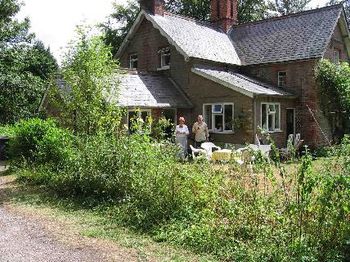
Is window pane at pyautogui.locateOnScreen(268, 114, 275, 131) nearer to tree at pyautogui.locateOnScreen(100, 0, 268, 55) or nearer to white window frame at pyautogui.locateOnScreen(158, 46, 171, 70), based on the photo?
white window frame at pyautogui.locateOnScreen(158, 46, 171, 70)

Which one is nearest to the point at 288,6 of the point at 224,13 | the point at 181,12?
the point at 181,12

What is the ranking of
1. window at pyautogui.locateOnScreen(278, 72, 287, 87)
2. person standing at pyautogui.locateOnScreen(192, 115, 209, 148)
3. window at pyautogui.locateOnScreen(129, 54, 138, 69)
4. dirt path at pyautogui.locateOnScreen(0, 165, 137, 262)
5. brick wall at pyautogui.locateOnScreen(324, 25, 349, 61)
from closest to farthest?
1. dirt path at pyautogui.locateOnScreen(0, 165, 137, 262)
2. person standing at pyautogui.locateOnScreen(192, 115, 209, 148)
3. window at pyautogui.locateOnScreen(278, 72, 287, 87)
4. brick wall at pyautogui.locateOnScreen(324, 25, 349, 61)
5. window at pyautogui.locateOnScreen(129, 54, 138, 69)

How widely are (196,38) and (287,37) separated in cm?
565

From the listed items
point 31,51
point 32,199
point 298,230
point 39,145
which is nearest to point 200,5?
point 31,51

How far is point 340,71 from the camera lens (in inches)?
849

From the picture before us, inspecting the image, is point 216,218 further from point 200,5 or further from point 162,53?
point 200,5

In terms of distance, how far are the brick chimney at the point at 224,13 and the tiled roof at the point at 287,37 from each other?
1195 mm

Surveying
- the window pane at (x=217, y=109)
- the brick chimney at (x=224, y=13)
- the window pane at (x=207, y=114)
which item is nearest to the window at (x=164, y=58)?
the window pane at (x=207, y=114)

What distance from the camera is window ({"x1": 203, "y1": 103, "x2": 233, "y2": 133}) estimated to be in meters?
21.2

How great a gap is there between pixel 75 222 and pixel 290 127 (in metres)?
17.6

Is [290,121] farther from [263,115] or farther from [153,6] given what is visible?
[153,6]

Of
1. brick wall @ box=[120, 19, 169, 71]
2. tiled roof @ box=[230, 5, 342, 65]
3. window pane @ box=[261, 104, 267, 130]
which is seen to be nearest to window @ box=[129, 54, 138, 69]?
brick wall @ box=[120, 19, 169, 71]

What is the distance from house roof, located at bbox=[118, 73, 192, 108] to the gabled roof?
2.19 metres

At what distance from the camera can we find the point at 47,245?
6660 millimetres
